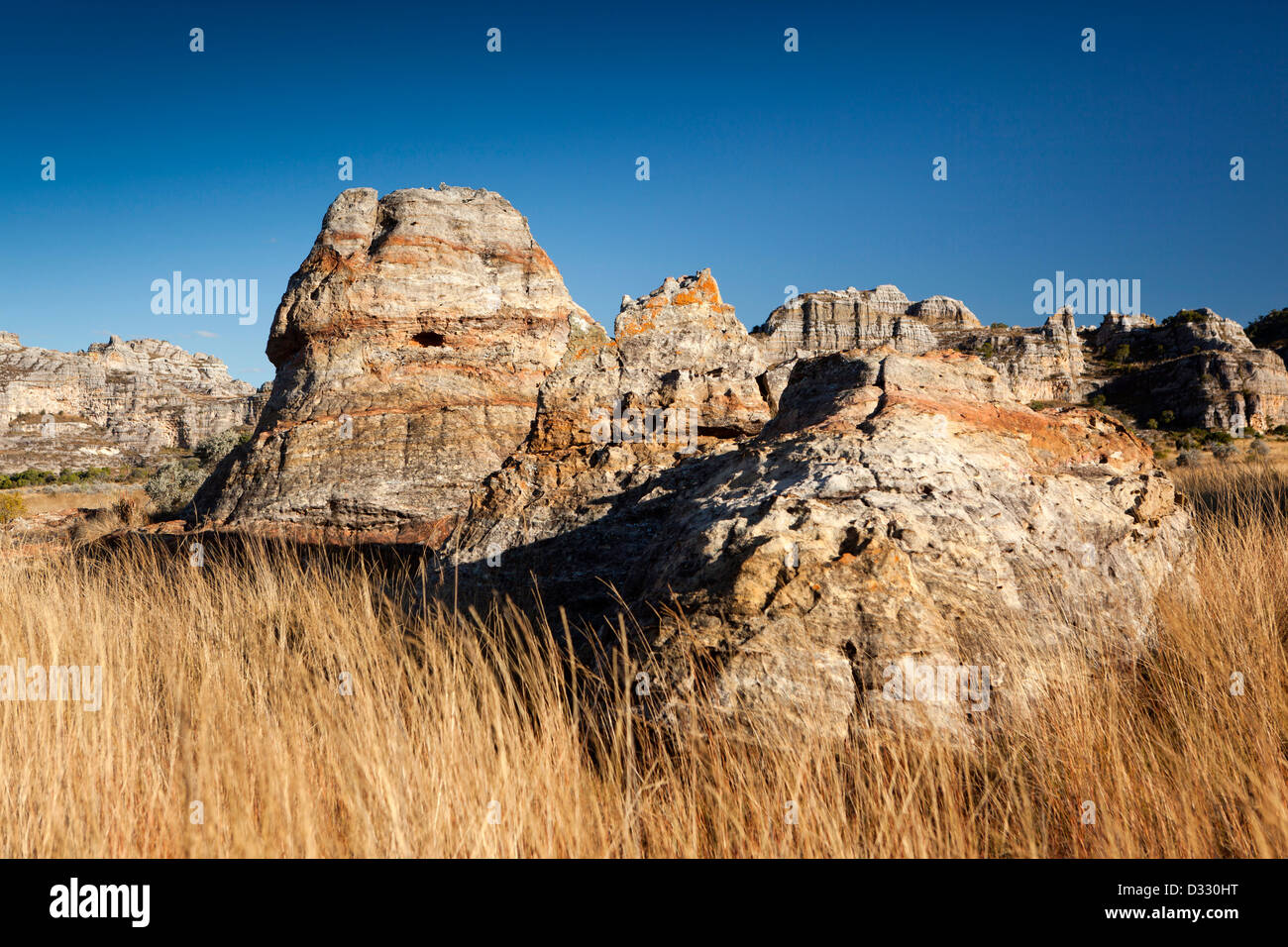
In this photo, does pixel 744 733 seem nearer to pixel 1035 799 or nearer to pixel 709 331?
pixel 1035 799

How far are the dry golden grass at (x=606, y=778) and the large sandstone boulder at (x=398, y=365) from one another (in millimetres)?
10179

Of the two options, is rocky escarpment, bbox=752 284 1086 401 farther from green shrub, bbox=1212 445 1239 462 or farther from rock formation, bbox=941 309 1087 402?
green shrub, bbox=1212 445 1239 462

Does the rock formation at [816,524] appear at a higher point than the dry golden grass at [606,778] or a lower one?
higher

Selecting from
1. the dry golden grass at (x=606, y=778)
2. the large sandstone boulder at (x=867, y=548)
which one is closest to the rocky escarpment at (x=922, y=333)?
the large sandstone boulder at (x=867, y=548)

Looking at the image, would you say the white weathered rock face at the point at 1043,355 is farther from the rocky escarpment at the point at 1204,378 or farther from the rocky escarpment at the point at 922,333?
the rocky escarpment at the point at 1204,378

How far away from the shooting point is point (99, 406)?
72562mm

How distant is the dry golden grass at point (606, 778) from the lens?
85.3 inches

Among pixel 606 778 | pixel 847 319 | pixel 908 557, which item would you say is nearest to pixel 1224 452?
pixel 908 557

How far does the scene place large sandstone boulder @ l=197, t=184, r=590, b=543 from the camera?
13844 millimetres

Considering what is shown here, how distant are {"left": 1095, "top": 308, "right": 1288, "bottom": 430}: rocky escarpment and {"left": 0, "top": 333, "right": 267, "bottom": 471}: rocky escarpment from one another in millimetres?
66152

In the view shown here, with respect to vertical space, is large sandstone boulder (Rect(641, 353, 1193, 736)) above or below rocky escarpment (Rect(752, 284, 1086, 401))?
below

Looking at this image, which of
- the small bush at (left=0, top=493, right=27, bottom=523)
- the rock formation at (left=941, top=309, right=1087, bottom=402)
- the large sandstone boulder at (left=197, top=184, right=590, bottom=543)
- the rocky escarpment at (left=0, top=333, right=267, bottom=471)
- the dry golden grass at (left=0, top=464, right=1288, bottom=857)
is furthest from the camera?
the rocky escarpment at (left=0, top=333, right=267, bottom=471)

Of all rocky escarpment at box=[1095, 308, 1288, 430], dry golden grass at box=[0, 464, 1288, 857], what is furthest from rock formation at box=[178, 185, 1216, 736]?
rocky escarpment at box=[1095, 308, 1288, 430]
